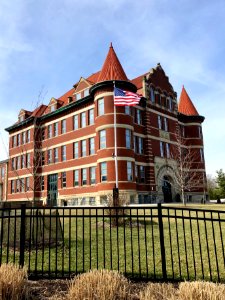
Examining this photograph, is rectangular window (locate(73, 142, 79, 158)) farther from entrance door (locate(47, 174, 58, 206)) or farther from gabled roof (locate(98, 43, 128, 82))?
gabled roof (locate(98, 43, 128, 82))

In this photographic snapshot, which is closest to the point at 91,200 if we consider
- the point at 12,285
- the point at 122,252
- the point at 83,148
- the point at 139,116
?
the point at 83,148

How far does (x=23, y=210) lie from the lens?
630 centimetres

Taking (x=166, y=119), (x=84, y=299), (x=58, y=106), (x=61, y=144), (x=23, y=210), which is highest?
(x=58, y=106)

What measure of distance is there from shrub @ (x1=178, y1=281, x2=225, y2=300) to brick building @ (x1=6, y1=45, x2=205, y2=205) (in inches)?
1026

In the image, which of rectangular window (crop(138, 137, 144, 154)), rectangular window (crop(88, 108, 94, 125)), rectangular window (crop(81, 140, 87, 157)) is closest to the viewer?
rectangular window (crop(88, 108, 94, 125))

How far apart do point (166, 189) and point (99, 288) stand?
3466 centimetres

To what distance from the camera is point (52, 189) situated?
39500 mm

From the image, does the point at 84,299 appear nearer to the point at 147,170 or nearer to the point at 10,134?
the point at 147,170

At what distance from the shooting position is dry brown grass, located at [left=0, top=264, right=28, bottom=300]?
421cm

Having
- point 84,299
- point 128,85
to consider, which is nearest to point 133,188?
point 128,85

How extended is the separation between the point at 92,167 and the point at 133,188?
19.4 feet

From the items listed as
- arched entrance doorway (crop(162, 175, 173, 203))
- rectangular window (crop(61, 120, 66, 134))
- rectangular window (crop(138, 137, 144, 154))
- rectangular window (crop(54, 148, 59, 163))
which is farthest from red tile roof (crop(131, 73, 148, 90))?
Result: rectangular window (crop(54, 148, 59, 163))

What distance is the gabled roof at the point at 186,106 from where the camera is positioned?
4575cm

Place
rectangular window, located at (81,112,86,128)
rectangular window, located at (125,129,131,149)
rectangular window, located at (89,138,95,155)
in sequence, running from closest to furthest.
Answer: rectangular window, located at (125,129,131,149), rectangular window, located at (89,138,95,155), rectangular window, located at (81,112,86,128)
